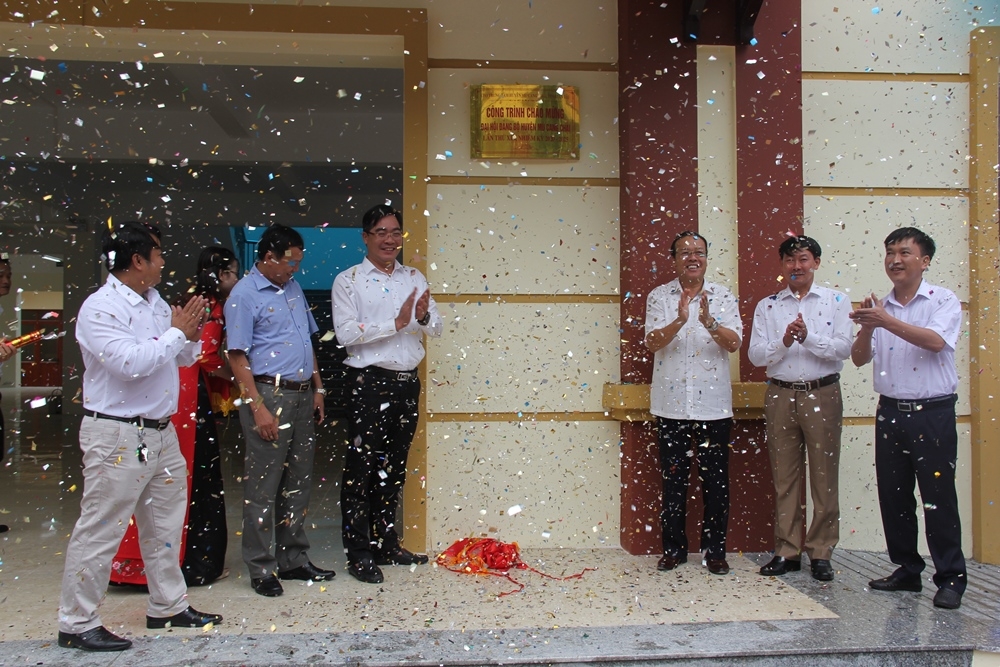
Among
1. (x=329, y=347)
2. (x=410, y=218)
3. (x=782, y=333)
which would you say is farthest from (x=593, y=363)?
(x=329, y=347)

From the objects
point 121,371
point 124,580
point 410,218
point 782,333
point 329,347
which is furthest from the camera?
point 329,347

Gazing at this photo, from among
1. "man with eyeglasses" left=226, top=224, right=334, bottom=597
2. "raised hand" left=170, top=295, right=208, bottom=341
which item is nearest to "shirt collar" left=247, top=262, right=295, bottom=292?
"man with eyeglasses" left=226, top=224, right=334, bottom=597

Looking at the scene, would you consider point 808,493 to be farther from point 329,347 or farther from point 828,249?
point 329,347

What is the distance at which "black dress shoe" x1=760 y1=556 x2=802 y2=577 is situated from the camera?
413cm

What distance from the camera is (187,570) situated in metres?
3.91

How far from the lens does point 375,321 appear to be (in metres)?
4.14

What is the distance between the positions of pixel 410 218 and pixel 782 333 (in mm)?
2186

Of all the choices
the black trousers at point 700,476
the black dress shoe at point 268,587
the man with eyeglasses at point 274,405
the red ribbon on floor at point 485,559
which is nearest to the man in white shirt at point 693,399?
the black trousers at point 700,476

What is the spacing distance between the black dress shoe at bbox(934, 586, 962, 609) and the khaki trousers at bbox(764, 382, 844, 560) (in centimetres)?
57

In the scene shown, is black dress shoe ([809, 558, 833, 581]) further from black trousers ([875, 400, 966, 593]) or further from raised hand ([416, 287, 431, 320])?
raised hand ([416, 287, 431, 320])

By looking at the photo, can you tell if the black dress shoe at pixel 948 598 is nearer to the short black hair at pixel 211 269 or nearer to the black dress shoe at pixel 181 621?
the black dress shoe at pixel 181 621

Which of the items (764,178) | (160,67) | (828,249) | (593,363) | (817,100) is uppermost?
(160,67)

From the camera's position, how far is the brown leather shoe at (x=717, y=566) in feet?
13.6

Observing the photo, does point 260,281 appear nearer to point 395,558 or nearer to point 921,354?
point 395,558
